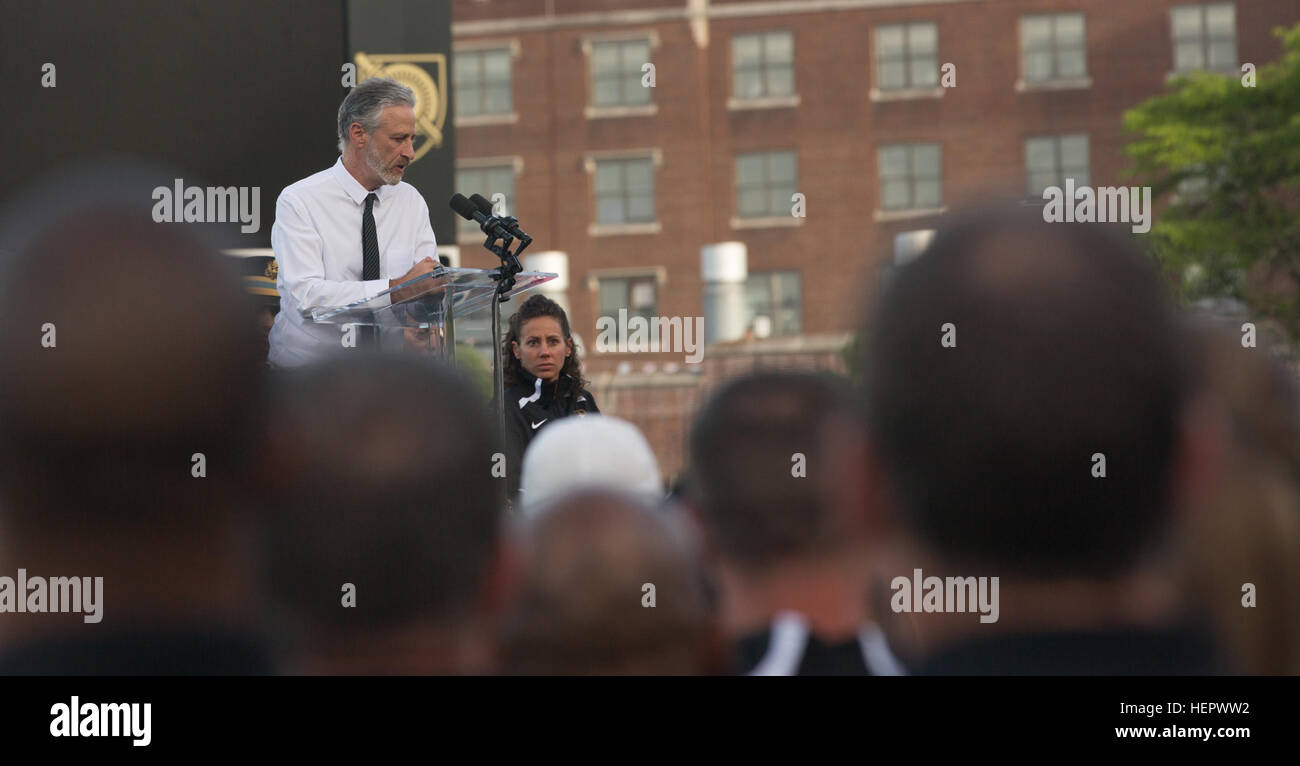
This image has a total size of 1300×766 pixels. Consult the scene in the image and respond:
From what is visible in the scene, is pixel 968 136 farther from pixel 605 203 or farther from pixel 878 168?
pixel 605 203

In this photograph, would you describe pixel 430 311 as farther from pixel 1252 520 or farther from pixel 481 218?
pixel 1252 520

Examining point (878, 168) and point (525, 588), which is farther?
point (878, 168)

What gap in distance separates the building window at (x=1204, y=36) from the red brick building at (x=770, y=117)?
0.05 metres

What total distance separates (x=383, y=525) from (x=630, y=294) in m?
33.5

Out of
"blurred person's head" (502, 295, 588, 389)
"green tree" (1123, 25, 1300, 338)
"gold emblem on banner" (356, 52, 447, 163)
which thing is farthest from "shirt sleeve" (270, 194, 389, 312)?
"green tree" (1123, 25, 1300, 338)

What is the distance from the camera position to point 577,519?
1435 millimetres

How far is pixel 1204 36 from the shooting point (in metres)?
32.8

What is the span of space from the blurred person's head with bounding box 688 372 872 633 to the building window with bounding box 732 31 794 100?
33596mm

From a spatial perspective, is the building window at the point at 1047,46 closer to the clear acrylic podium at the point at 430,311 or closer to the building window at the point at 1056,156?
the building window at the point at 1056,156

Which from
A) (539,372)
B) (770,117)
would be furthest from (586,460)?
(770,117)
